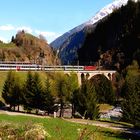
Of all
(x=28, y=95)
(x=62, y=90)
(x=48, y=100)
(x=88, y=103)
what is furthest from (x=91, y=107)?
(x=28, y=95)

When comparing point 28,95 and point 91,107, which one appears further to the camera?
point 28,95

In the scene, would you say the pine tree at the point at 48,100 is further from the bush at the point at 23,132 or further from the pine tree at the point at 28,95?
the bush at the point at 23,132

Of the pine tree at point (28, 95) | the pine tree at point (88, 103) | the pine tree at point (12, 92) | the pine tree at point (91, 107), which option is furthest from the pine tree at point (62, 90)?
the pine tree at point (12, 92)

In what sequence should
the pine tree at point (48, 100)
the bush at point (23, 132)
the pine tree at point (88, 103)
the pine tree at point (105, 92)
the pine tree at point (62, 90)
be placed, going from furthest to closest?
the pine tree at point (105, 92)
the pine tree at point (62, 90)
the pine tree at point (48, 100)
the pine tree at point (88, 103)
the bush at point (23, 132)

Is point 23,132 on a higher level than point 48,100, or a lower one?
higher

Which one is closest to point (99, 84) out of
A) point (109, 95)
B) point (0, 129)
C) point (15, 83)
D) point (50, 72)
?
point (109, 95)

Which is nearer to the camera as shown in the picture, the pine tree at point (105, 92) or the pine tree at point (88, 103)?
the pine tree at point (88, 103)

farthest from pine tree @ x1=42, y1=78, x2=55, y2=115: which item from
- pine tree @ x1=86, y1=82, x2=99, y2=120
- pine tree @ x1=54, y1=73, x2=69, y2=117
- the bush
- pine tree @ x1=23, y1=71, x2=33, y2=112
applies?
the bush

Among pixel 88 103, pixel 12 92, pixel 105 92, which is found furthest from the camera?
pixel 105 92

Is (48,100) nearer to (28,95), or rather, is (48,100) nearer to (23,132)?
(28,95)

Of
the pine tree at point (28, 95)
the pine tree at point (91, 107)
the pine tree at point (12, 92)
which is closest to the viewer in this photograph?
the pine tree at point (91, 107)

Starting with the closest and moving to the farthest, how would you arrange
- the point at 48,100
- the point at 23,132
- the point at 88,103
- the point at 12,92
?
the point at 23,132, the point at 88,103, the point at 48,100, the point at 12,92

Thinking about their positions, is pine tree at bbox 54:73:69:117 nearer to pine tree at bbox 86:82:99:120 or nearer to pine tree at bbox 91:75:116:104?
pine tree at bbox 86:82:99:120

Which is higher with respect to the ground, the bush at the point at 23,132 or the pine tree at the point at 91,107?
the bush at the point at 23,132
